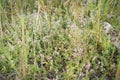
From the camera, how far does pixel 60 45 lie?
7.20 ft

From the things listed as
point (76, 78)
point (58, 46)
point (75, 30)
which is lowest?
point (76, 78)

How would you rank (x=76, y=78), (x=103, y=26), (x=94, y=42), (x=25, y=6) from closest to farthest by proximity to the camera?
(x=76, y=78)
(x=94, y=42)
(x=103, y=26)
(x=25, y=6)

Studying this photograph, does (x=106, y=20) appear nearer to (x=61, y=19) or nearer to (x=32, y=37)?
(x=61, y=19)

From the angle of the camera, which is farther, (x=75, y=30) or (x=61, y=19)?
(x=61, y=19)

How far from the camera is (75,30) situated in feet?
6.75

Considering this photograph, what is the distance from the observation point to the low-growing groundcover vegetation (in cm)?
198

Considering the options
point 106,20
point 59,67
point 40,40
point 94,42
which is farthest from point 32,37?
point 106,20

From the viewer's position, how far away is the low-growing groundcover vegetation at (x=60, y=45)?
1.98 metres

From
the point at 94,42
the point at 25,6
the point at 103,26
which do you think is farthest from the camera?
the point at 25,6

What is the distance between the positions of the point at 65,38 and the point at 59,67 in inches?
12.2

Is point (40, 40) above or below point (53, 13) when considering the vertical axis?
below

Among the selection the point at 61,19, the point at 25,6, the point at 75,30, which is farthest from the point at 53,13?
the point at 75,30

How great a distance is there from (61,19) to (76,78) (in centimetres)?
68

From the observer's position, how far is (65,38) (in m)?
2.23
